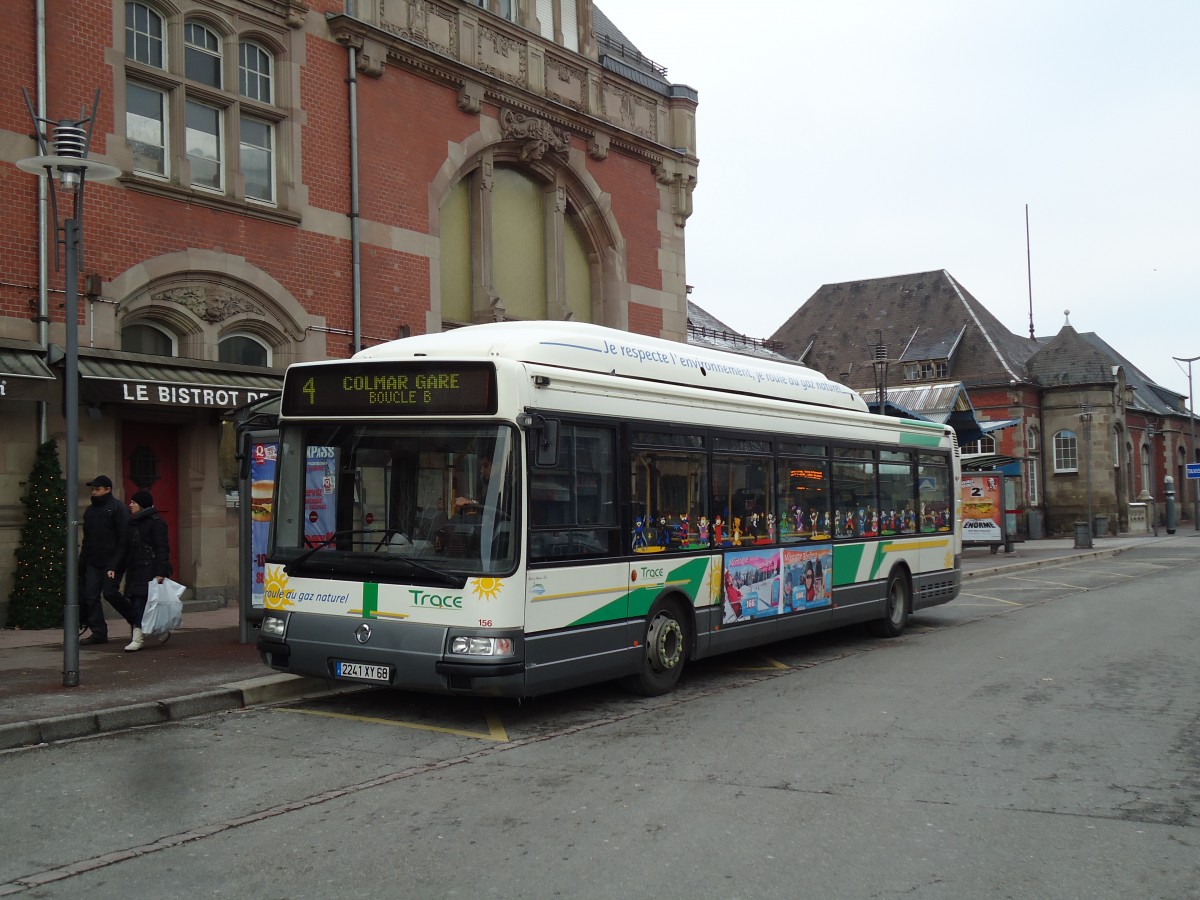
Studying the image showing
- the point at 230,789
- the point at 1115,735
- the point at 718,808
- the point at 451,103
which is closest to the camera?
the point at 718,808

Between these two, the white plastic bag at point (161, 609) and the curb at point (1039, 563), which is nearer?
the white plastic bag at point (161, 609)

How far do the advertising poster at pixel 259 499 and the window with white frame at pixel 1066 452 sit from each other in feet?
174

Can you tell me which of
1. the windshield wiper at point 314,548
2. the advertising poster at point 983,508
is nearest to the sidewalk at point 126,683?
the windshield wiper at point 314,548

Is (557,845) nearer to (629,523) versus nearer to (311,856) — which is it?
(311,856)

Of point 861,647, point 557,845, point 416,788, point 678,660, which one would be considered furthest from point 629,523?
point 861,647

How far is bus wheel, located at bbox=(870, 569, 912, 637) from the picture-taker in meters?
14.9

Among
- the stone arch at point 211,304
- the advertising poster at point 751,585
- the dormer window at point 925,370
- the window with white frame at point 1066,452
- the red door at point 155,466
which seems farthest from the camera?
the dormer window at point 925,370

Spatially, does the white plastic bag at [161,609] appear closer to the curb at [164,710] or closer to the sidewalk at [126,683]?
the sidewalk at [126,683]

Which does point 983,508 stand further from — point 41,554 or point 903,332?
A: point 903,332

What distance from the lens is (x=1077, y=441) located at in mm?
58281

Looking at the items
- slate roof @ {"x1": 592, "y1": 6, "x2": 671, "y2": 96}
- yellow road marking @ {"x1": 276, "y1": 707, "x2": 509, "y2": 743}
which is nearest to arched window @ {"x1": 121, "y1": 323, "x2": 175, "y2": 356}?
yellow road marking @ {"x1": 276, "y1": 707, "x2": 509, "y2": 743}

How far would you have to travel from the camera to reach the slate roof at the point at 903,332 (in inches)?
2384

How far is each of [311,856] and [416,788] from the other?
1428 mm

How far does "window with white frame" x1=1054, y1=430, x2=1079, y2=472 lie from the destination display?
5523cm
